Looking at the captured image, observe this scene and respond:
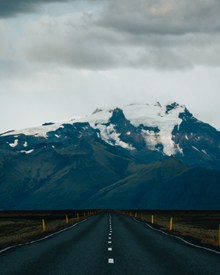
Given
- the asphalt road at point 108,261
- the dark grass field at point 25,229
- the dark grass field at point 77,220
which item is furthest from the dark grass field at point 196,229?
the dark grass field at point 25,229

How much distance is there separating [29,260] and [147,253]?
21.5 ft

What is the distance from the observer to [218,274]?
17391mm

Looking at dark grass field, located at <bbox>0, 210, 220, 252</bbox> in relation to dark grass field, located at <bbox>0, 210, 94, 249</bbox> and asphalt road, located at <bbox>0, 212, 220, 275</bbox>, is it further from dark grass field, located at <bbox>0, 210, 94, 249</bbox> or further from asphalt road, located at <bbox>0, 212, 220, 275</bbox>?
asphalt road, located at <bbox>0, 212, 220, 275</bbox>

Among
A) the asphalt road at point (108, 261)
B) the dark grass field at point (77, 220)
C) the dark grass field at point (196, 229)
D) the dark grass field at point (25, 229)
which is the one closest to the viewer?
the asphalt road at point (108, 261)

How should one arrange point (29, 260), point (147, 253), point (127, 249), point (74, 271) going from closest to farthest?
1. point (74, 271)
2. point (29, 260)
3. point (147, 253)
4. point (127, 249)

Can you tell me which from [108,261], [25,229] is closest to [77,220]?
[25,229]

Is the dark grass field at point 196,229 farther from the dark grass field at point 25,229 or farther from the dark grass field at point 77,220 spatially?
the dark grass field at point 25,229

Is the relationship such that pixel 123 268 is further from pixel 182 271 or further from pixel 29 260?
pixel 29 260

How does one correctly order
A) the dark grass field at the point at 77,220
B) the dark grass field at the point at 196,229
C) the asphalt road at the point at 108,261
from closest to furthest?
1. the asphalt road at the point at 108,261
2. the dark grass field at the point at 196,229
3. the dark grass field at the point at 77,220

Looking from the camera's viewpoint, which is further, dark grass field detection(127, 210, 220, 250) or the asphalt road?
dark grass field detection(127, 210, 220, 250)

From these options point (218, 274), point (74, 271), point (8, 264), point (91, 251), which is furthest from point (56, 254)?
point (218, 274)

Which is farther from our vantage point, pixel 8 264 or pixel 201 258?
pixel 201 258

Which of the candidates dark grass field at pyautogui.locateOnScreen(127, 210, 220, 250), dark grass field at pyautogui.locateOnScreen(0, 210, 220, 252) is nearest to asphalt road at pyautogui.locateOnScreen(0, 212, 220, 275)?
dark grass field at pyautogui.locateOnScreen(0, 210, 220, 252)

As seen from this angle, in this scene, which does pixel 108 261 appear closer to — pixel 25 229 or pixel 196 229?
pixel 196 229
